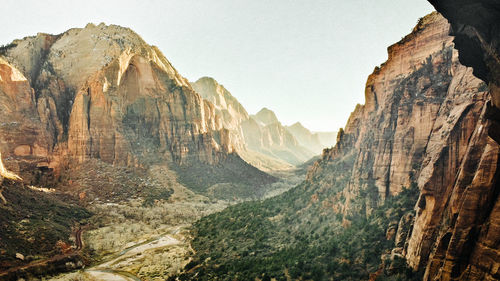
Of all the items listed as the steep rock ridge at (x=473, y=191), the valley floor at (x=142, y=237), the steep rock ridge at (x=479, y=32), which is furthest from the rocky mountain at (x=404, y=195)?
the valley floor at (x=142, y=237)

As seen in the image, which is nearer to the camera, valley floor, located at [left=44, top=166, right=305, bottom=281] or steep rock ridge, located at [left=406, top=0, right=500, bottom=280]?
steep rock ridge, located at [left=406, top=0, right=500, bottom=280]

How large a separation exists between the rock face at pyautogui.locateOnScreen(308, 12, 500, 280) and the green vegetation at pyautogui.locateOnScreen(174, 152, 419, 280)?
1.14 m

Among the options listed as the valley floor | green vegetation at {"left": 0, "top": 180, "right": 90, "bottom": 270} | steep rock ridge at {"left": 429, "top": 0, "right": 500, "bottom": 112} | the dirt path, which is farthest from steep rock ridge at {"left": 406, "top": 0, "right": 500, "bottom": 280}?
green vegetation at {"left": 0, "top": 180, "right": 90, "bottom": 270}

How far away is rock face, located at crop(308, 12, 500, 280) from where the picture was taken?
37.8 ft

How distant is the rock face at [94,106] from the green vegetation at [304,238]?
3747 cm

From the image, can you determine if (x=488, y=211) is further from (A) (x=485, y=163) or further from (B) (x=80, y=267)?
(B) (x=80, y=267)

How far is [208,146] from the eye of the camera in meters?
91.8

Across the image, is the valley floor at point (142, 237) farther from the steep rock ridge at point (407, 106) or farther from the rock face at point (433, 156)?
the steep rock ridge at point (407, 106)

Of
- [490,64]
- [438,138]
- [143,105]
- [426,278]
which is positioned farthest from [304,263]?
[143,105]

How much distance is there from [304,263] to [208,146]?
7035cm

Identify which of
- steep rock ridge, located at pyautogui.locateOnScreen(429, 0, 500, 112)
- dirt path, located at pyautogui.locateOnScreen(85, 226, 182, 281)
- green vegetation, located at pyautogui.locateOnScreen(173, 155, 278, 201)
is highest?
steep rock ridge, located at pyautogui.locateOnScreen(429, 0, 500, 112)

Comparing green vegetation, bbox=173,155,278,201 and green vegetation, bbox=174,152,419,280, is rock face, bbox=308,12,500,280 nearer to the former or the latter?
green vegetation, bbox=174,152,419,280


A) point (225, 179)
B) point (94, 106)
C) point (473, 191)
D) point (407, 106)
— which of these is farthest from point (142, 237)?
point (473, 191)

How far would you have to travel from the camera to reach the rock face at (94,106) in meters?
61.8
